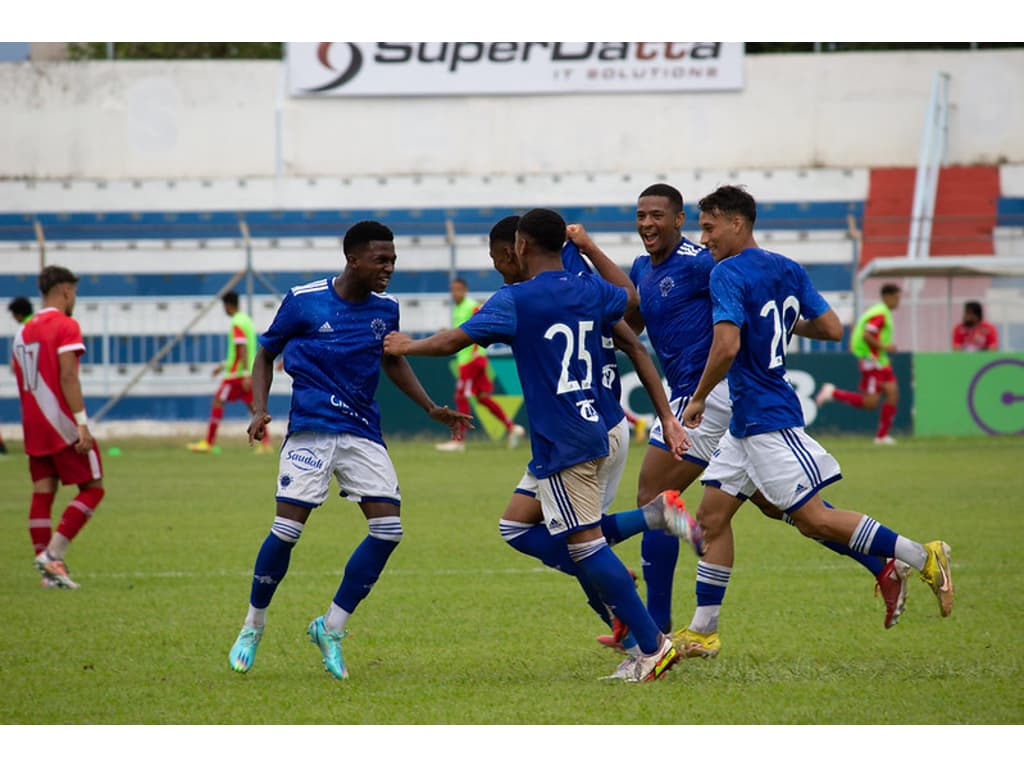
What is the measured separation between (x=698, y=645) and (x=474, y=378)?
563 inches

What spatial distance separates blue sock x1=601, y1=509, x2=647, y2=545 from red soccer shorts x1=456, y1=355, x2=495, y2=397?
14292 mm

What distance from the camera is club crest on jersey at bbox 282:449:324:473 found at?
6680 mm

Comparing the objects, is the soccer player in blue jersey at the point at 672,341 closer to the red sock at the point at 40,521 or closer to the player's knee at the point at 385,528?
the player's knee at the point at 385,528

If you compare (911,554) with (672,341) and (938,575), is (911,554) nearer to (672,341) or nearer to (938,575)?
(938,575)

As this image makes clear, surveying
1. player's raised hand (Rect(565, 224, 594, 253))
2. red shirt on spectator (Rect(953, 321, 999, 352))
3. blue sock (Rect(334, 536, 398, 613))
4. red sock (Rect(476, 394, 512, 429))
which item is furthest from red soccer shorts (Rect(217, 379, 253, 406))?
player's raised hand (Rect(565, 224, 594, 253))

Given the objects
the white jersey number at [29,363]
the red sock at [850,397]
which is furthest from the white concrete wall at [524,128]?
the white jersey number at [29,363]

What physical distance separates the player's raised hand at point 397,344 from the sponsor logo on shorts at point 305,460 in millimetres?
771

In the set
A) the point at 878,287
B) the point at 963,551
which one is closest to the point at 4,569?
the point at 963,551

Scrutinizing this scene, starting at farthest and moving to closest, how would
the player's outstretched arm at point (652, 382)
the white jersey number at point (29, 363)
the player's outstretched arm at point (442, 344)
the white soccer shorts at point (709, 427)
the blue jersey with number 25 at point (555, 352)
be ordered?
the white jersey number at point (29, 363), the white soccer shorts at point (709, 427), the player's outstretched arm at point (652, 382), the blue jersey with number 25 at point (555, 352), the player's outstretched arm at point (442, 344)

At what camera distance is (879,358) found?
2103cm

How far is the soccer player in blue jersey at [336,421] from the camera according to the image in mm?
6641

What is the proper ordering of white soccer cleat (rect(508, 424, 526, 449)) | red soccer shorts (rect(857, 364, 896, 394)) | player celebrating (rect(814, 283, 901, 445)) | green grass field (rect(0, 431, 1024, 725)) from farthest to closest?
white soccer cleat (rect(508, 424, 526, 449)) → red soccer shorts (rect(857, 364, 896, 394)) → player celebrating (rect(814, 283, 901, 445)) → green grass field (rect(0, 431, 1024, 725))

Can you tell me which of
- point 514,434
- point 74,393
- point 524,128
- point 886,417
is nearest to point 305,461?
point 74,393

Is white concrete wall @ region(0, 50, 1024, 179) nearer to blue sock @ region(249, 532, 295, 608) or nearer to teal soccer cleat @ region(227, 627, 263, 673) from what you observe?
blue sock @ region(249, 532, 295, 608)
